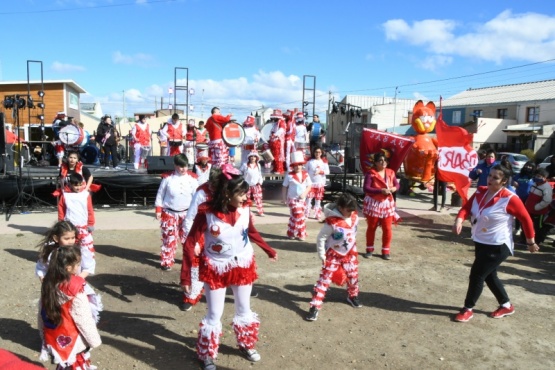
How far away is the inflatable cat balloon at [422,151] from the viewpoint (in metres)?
12.5

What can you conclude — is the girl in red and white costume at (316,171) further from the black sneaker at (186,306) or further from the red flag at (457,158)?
the black sneaker at (186,306)

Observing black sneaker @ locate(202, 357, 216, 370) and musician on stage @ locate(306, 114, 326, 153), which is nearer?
black sneaker @ locate(202, 357, 216, 370)

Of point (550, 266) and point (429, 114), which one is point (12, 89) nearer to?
point (429, 114)

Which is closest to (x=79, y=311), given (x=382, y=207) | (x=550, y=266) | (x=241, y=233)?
(x=241, y=233)

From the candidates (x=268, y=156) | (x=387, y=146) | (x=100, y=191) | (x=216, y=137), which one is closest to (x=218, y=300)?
(x=387, y=146)

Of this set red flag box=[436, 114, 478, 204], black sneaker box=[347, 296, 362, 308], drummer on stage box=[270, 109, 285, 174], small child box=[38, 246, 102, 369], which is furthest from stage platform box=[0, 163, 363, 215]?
small child box=[38, 246, 102, 369]

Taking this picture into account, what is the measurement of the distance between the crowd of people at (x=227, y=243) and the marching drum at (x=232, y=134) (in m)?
3.79

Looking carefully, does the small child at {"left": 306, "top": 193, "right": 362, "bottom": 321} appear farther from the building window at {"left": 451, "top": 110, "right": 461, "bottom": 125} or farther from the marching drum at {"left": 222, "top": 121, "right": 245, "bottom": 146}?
the building window at {"left": 451, "top": 110, "right": 461, "bottom": 125}

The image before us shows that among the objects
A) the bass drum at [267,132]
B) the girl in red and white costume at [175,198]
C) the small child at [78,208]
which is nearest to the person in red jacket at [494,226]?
the girl in red and white costume at [175,198]

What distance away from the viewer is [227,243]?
3756 mm

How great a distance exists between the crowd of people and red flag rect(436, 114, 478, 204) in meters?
1.57

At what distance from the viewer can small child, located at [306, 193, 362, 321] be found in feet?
16.3

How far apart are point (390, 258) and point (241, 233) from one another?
14.1 ft

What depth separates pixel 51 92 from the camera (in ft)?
93.5
